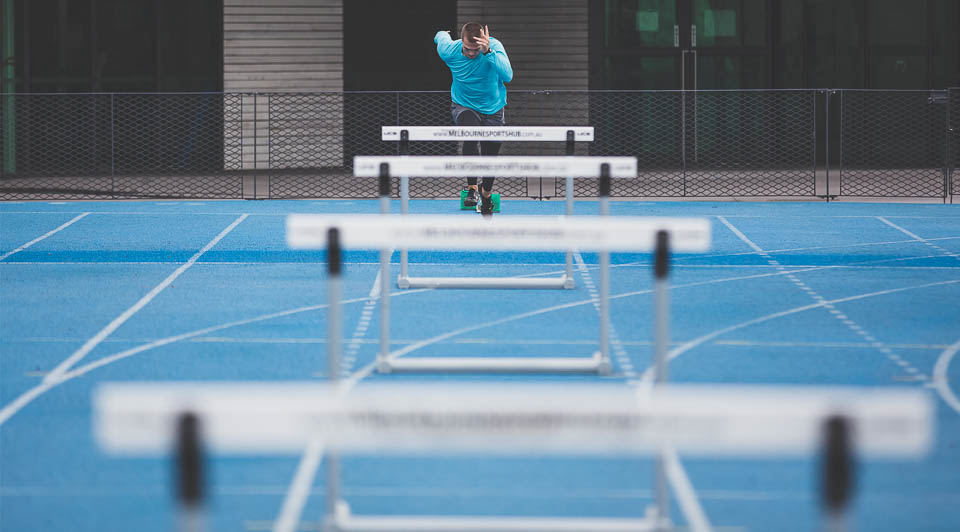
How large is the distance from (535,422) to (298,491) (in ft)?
10.6

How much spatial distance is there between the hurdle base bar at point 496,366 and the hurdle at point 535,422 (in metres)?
5.10

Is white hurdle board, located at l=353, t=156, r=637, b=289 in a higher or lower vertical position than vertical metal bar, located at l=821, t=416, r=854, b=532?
higher

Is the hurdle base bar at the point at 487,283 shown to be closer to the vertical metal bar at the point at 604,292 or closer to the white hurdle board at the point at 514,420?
the vertical metal bar at the point at 604,292

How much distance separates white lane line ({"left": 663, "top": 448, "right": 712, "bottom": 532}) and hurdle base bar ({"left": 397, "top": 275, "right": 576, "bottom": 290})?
4938 millimetres

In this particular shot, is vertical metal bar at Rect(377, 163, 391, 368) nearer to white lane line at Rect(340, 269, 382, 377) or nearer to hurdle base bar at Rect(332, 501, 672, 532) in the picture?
white lane line at Rect(340, 269, 382, 377)

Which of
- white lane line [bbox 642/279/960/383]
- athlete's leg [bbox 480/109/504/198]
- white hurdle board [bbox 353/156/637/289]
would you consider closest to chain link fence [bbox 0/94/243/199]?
athlete's leg [bbox 480/109/504/198]

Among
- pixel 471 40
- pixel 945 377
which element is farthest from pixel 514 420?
pixel 471 40

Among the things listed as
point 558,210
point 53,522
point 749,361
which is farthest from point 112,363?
point 558,210

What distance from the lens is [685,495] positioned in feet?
19.6

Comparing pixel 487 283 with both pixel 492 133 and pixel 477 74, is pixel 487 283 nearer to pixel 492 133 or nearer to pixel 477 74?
pixel 492 133

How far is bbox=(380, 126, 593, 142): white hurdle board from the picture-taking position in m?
11.1

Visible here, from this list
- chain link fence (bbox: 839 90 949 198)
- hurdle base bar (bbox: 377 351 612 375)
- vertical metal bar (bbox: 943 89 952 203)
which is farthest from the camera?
chain link fence (bbox: 839 90 949 198)

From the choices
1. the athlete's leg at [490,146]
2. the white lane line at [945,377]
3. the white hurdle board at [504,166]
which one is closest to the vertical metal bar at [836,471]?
the white lane line at [945,377]

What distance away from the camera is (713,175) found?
74.6ft
